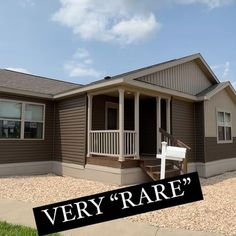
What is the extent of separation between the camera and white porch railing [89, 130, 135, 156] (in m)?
9.27

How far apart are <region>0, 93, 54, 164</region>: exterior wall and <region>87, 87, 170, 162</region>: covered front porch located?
2126 millimetres

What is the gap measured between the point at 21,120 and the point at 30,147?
118 cm

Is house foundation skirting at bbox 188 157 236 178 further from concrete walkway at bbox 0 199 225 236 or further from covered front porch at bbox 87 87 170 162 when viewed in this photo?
concrete walkway at bbox 0 199 225 236

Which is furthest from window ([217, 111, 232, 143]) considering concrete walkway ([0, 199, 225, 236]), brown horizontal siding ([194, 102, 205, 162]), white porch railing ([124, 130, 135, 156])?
concrete walkway ([0, 199, 225, 236])

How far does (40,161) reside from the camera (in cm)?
1159

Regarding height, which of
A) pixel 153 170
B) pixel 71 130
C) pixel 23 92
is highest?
pixel 23 92

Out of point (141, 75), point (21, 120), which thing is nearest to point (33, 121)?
point (21, 120)

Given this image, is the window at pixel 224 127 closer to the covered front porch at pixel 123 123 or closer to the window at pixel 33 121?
the covered front porch at pixel 123 123

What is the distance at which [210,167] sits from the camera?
12.2 meters

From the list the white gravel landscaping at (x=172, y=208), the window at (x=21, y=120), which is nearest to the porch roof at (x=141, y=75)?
the window at (x=21, y=120)

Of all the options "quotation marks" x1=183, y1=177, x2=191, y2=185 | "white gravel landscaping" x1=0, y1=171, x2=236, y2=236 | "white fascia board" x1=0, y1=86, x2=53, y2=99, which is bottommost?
"white gravel landscaping" x1=0, y1=171, x2=236, y2=236

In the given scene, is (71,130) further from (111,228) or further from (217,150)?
(217,150)

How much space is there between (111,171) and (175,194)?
4.93m

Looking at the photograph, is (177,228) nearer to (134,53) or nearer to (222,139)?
(222,139)
